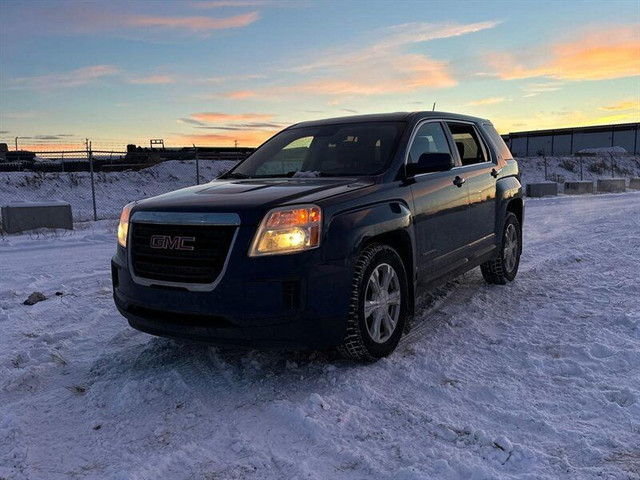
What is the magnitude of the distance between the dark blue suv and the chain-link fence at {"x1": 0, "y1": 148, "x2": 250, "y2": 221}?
457 inches

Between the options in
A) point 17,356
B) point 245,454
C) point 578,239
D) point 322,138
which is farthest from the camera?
point 578,239

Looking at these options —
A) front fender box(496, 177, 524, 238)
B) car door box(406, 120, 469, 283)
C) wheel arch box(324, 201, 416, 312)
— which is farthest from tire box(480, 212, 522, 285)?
wheel arch box(324, 201, 416, 312)

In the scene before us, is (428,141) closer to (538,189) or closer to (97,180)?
(538,189)

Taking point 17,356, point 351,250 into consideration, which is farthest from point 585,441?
point 17,356

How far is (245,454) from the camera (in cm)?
279

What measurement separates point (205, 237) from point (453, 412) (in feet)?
5.98

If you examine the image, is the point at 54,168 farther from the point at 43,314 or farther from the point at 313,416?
the point at 313,416

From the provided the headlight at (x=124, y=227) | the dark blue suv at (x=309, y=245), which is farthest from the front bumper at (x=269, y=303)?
the headlight at (x=124, y=227)

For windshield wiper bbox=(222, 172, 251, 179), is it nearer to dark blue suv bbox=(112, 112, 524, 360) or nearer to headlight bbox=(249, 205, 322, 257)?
dark blue suv bbox=(112, 112, 524, 360)

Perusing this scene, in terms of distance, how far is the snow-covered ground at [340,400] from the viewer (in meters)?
2.69

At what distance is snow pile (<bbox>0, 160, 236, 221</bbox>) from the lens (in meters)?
19.7

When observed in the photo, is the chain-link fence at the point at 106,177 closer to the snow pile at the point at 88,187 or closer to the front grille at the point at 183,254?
the snow pile at the point at 88,187

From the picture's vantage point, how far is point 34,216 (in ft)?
36.6

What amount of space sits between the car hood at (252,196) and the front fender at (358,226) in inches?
7.5
